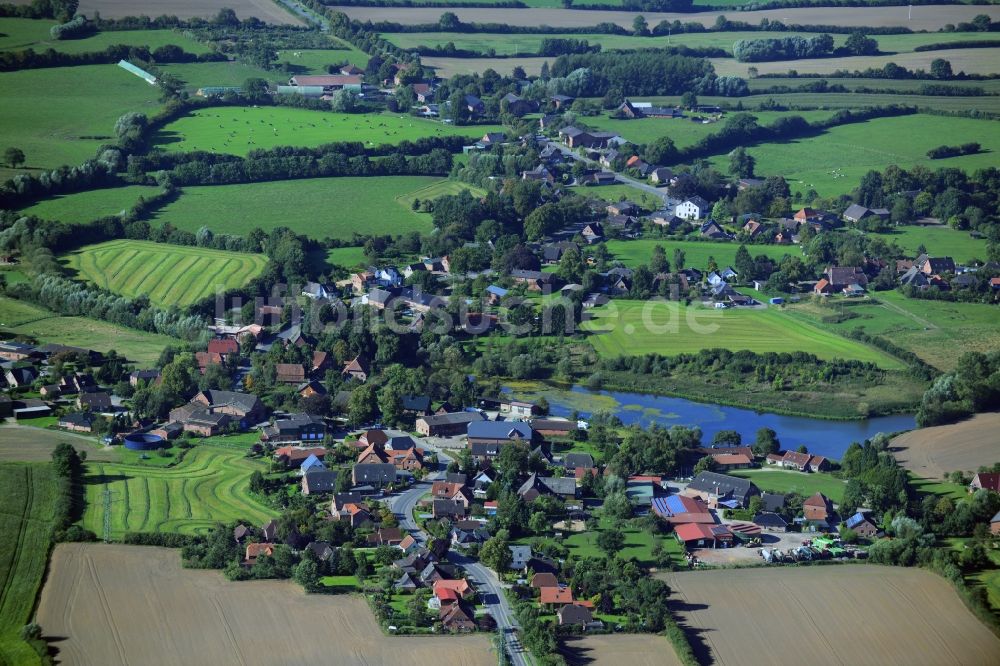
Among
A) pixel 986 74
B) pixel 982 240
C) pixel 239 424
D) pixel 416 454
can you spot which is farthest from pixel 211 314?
pixel 986 74

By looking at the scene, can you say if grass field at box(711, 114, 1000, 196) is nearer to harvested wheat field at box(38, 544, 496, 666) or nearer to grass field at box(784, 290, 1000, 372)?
grass field at box(784, 290, 1000, 372)

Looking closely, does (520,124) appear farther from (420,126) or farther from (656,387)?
(656,387)

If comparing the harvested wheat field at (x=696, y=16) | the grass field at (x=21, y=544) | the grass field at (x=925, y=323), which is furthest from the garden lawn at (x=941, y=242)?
the grass field at (x=21, y=544)

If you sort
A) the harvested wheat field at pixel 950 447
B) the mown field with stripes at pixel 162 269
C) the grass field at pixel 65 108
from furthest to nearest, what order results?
the grass field at pixel 65 108, the mown field with stripes at pixel 162 269, the harvested wheat field at pixel 950 447

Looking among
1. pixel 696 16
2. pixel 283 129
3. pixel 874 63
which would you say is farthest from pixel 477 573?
pixel 696 16

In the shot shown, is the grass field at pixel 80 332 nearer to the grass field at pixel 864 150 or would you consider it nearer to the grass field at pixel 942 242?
the grass field at pixel 942 242
